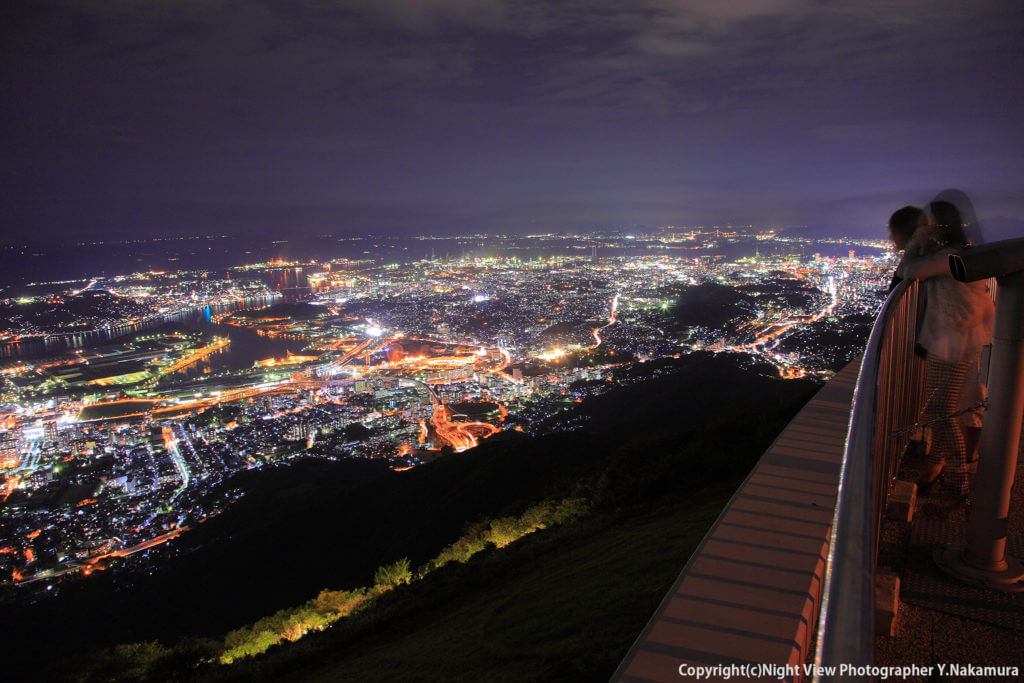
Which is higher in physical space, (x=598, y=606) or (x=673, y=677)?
(x=673, y=677)

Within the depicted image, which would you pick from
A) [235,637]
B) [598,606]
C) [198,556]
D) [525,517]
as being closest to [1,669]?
[198,556]

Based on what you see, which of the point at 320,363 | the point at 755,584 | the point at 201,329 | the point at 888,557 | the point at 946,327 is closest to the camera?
the point at 888,557

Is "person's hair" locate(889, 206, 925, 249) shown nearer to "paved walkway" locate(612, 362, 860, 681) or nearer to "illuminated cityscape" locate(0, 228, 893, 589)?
"paved walkway" locate(612, 362, 860, 681)

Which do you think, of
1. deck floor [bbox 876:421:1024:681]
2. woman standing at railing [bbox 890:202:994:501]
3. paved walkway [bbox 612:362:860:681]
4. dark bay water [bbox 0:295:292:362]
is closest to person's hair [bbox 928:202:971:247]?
woman standing at railing [bbox 890:202:994:501]

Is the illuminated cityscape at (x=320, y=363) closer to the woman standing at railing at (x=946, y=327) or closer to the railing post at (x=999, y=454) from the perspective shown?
the woman standing at railing at (x=946, y=327)

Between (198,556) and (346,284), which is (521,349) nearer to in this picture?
(198,556)

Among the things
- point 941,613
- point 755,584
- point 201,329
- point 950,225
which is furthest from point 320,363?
point 941,613

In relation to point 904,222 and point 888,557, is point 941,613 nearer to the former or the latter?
point 888,557
